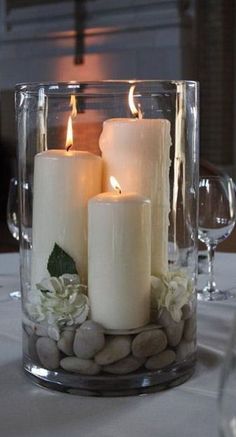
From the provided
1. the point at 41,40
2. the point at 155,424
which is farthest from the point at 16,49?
the point at 155,424

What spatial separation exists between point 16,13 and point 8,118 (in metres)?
0.57

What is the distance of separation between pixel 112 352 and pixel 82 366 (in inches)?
1.2

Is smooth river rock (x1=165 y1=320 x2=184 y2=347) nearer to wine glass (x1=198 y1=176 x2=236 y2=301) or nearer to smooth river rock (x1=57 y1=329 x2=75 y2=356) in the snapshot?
smooth river rock (x1=57 y1=329 x2=75 y2=356)

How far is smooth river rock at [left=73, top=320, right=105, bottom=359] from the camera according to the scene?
0.68 meters

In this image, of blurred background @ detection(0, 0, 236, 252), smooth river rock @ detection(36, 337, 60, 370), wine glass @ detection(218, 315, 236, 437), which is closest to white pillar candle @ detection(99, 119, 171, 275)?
smooth river rock @ detection(36, 337, 60, 370)

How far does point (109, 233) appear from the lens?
27.1 inches

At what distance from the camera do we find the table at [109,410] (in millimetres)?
617

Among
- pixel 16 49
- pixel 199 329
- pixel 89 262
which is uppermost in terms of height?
pixel 16 49

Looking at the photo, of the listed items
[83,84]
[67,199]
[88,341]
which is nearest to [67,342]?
[88,341]

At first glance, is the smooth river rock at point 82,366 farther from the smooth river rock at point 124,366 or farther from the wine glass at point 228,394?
the wine glass at point 228,394

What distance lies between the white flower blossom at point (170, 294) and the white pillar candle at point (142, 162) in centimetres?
1

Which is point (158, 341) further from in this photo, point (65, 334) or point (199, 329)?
point (199, 329)

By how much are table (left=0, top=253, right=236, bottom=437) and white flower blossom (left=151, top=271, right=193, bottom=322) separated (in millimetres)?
69

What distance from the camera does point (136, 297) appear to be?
0.70 metres
